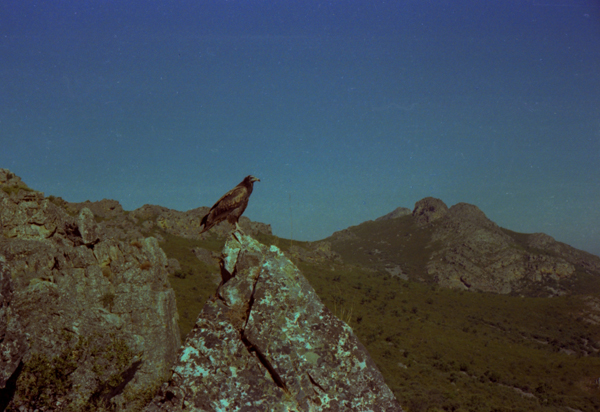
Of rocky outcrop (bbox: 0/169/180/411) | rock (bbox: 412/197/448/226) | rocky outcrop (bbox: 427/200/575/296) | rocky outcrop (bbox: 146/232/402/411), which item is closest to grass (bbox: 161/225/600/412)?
rocky outcrop (bbox: 0/169/180/411)

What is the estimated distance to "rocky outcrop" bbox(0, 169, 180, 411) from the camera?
905 centimetres

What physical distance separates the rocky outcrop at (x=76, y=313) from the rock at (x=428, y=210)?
489ft

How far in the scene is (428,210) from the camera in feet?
558

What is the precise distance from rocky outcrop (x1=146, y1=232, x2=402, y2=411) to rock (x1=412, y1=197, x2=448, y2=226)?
538ft

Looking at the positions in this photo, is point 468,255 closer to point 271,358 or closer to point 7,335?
point 271,358

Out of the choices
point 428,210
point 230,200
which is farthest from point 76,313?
point 428,210

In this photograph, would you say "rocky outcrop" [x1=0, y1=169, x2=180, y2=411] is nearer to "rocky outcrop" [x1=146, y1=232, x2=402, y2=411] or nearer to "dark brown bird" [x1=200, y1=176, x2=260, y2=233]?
"dark brown bird" [x1=200, y1=176, x2=260, y2=233]

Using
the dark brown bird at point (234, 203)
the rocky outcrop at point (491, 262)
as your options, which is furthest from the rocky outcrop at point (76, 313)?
the rocky outcrop at point (491, 262)

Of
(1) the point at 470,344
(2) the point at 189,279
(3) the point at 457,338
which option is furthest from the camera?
(3) the point at 457,338

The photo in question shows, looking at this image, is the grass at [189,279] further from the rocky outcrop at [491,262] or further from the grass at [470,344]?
the rocky outcrop at [491,262]

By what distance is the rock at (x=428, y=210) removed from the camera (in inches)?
6496

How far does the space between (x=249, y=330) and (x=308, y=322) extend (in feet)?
2.81

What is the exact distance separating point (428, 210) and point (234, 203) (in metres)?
171

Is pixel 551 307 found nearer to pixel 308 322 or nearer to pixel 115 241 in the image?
pixel 115 241
